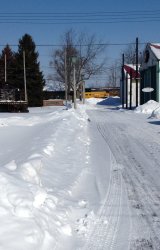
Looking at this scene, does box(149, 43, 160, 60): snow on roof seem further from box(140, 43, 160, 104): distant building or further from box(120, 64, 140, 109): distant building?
box(120, 64, 140, 109): distant building

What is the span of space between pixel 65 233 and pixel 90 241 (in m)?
0.32

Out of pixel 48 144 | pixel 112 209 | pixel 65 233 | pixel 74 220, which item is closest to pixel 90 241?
pixel 65 233

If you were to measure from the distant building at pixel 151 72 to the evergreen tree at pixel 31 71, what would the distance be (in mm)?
14855

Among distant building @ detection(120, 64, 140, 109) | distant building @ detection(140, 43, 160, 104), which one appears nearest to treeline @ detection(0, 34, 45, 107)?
distant building @ detection(120, 64, 140, 109)

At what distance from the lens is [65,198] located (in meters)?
7.10

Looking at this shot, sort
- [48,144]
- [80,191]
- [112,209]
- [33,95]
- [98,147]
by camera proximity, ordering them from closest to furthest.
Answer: [112,209] → [80,191] → [48,144] → [98,147] → [33,95]

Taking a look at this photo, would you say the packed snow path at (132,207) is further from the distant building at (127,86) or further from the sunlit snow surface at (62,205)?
the distant building at (127,86)

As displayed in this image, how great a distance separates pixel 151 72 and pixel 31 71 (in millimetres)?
18802

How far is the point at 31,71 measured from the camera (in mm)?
62562

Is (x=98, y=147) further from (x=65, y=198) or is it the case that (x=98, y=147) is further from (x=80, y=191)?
(x=65, y=198)

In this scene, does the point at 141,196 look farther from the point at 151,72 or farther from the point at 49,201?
the point at 151,72

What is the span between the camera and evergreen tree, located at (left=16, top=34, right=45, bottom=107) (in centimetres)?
6262

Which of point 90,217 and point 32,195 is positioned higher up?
point 32,195

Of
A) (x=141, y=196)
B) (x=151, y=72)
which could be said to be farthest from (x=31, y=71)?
(x=141, y=196)
